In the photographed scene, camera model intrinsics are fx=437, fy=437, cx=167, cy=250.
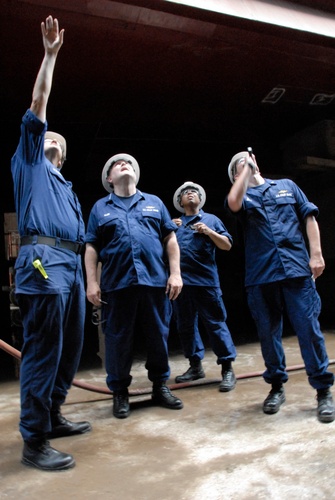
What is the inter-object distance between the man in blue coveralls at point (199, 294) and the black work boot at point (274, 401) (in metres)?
0.62

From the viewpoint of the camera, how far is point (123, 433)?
2.62 meters

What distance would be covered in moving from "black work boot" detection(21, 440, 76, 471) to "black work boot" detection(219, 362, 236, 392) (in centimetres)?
154

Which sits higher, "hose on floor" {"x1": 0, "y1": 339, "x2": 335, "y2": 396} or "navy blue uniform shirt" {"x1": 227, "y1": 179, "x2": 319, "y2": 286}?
"navy blue uniform shirt" {"x1": 227, "y1": 179, "x2": 319, "y2": 286}

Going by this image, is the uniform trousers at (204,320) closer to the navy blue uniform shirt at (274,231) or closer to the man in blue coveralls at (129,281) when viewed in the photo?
the man in blue coveralls at (129,281)

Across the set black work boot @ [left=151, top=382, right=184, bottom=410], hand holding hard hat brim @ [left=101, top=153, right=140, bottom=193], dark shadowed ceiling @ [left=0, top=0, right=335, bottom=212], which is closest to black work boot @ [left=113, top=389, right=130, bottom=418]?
black work boot @ [left=151, top=382, right=184, bottom=410]

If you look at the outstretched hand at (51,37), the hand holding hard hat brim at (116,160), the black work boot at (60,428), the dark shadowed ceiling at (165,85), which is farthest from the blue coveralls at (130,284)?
the dark shadowed ceiling at (165,85)

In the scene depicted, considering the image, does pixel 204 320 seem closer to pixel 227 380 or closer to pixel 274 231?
pixel 227 380

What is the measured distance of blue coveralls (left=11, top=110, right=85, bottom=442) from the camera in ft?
7.20

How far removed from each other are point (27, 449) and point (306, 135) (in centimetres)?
642

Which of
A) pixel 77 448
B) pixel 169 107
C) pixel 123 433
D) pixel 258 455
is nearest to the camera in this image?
pixel 258 455

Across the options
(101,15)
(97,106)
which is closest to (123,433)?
(101,15)

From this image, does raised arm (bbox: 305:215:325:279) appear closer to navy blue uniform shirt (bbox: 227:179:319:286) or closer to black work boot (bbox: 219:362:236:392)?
navy blue uniform shirt (bbox: 227:179:319:286)

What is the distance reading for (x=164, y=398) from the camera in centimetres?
307

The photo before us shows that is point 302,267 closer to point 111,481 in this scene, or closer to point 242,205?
point 242,205
